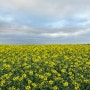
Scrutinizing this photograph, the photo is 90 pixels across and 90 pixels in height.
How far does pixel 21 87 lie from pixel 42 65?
132 inches

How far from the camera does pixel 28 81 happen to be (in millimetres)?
11891

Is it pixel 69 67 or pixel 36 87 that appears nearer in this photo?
pixel 36 87

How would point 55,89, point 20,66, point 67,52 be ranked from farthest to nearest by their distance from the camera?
point 67,52 → point 20,66 → point 55,89

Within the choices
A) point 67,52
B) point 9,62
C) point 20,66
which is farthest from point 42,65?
point 67,52

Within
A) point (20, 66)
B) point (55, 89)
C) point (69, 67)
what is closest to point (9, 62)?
point (20, 66)

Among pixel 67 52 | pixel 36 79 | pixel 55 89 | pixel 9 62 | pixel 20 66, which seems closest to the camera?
pixel 55 89

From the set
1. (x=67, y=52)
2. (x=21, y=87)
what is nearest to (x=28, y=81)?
(x=21, y=87)

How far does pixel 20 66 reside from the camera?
1463cm

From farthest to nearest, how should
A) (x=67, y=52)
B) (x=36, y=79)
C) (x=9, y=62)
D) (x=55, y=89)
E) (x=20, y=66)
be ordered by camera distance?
(x=67, y=52) < (x=9, y=62) < (x=20, y=66) < (x=36, y=79) < (x=55, y=89)

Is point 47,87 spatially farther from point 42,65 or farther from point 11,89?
point 42,65

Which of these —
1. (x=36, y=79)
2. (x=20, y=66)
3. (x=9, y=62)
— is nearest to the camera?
(x=36, y=79)

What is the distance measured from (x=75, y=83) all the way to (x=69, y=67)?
3.38 meters

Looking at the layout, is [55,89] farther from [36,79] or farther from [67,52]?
[67,52]

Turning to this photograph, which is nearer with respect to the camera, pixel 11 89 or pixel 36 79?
pixel 11 89
